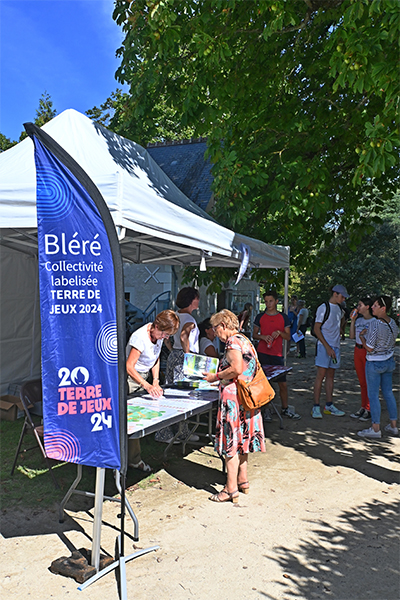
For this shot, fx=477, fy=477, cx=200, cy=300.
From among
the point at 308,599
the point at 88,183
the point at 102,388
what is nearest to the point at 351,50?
the point at 88,183

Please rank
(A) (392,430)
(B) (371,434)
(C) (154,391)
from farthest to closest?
(A) (392,430) < (B) (371,434) < (C) (154,391)

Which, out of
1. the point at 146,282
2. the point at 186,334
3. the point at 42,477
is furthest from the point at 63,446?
the point at 146,282

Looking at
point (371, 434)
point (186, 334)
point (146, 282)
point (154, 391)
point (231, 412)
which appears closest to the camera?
point (231, 412)

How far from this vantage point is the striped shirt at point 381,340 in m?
5.91

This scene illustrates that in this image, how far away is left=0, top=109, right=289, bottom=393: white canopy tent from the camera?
12.0ft

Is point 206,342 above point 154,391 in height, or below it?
above

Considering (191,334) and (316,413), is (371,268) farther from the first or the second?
(191,334)

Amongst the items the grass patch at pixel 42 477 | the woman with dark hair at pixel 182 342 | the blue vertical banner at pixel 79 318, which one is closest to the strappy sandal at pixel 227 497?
the grass patch at pixel 42 477

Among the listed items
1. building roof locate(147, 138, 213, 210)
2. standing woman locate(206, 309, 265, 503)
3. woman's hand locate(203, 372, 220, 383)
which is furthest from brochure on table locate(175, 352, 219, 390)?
building roof locate(147, 138, 213, 210)

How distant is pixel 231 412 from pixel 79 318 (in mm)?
1798

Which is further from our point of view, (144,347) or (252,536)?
(144,347)

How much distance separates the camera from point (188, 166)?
16.3 meters

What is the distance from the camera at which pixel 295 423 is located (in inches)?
269

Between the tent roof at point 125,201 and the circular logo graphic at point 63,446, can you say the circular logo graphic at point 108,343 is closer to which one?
the circular logo graphic at point 63,446
